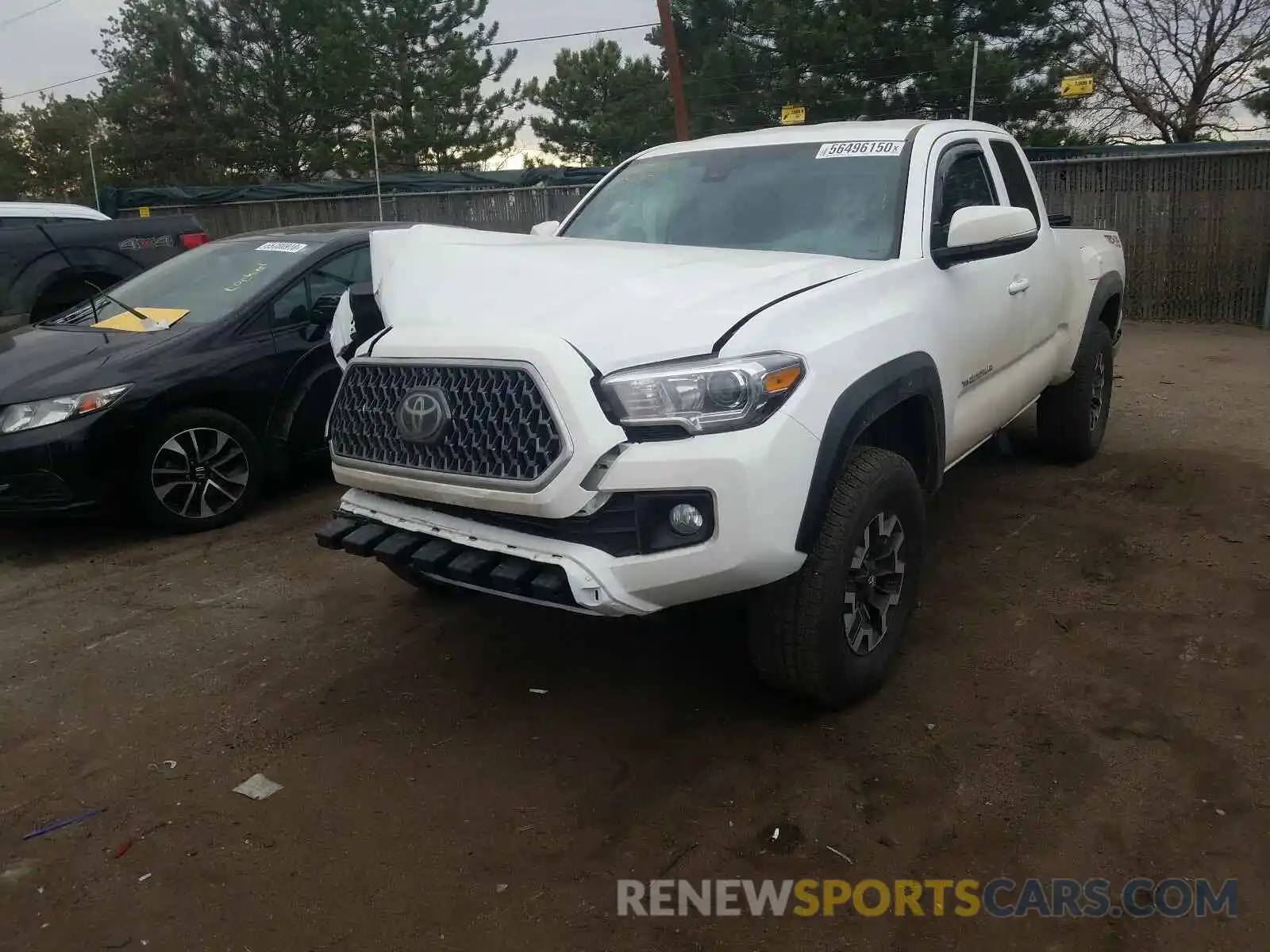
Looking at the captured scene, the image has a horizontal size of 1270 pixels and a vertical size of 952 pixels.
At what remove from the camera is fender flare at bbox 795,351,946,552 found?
111 inches

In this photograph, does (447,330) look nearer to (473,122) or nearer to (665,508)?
(665,508)

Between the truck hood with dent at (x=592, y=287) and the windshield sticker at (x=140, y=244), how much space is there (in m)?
6.87

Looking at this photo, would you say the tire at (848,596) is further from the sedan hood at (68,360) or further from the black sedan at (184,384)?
the sedan hood at (68,360)

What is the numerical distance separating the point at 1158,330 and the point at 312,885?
1163 cm

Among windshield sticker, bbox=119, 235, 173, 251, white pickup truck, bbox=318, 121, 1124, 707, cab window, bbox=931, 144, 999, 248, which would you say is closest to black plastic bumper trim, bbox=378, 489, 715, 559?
white pickup truck, bbox=318, 121, 1124, 707

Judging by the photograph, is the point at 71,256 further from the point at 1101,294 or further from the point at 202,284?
the point at 1101,294

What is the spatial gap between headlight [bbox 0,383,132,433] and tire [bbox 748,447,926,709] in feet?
11.9

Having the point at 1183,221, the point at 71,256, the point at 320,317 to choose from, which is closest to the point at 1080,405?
the point at 320,317

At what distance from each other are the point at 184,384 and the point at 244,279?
0.92 meters

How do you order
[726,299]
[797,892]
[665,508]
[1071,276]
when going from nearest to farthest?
[797,892]
[665,508]
[726,299]
[1071,276]

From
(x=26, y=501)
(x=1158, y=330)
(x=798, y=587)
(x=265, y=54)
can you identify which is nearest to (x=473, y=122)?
(x=265, y=54)

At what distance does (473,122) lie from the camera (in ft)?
116

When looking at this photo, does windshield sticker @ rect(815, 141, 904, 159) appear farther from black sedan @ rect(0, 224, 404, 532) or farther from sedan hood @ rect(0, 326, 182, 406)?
sedan hood @ rect(0, 326, 182, 406)

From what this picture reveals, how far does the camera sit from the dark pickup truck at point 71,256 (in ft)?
30.1
